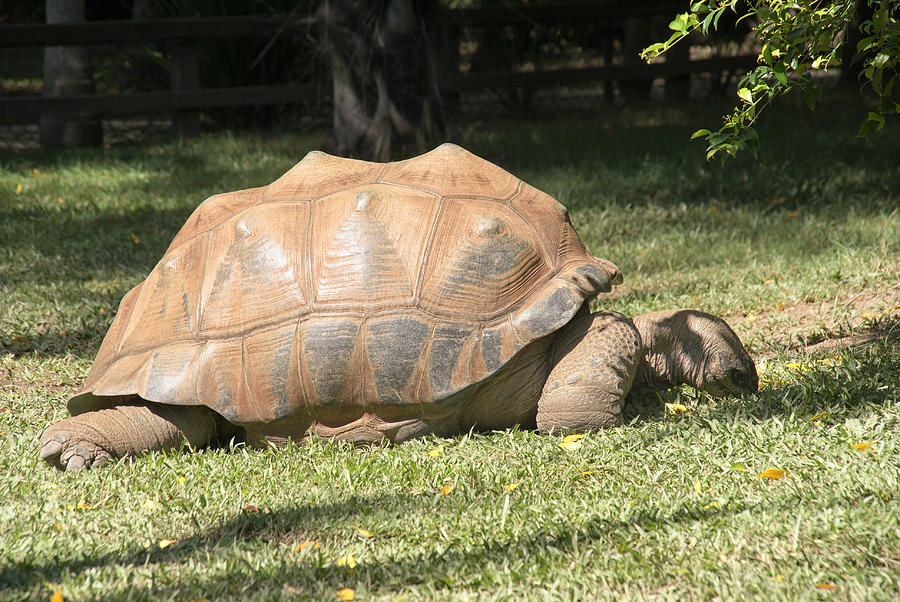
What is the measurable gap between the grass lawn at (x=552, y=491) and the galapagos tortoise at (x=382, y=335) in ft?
0.49

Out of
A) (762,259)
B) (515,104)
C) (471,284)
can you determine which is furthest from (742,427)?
(515,104)

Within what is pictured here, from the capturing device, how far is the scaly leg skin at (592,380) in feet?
12.1

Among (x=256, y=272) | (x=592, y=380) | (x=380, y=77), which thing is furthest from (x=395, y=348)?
(x=380, y=77)

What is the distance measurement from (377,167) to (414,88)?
5.59 metres

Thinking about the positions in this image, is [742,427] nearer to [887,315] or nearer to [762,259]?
[887,315]

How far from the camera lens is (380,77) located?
9.43 m

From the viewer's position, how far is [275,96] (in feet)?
36.7

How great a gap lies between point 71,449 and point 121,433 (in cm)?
21

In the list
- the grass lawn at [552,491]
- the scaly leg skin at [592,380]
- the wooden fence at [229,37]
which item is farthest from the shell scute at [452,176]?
the wooden fence at [229,37]

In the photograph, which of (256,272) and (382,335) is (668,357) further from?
(256,272)

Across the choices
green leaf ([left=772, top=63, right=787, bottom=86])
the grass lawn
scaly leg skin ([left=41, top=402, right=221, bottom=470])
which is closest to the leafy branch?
green leaf ([left=772, top=63, right=787, bottom=86])

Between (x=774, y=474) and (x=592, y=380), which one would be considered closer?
(x=774, y=474)

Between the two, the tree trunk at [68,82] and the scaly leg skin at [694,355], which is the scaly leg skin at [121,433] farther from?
the tree trunk at [68,82]

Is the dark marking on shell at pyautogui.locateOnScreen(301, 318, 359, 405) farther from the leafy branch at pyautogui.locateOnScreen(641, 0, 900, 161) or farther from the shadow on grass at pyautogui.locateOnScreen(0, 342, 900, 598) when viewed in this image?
the leafy branch at pyautogui.locateOnScreen(641, 0, 900, 161)
